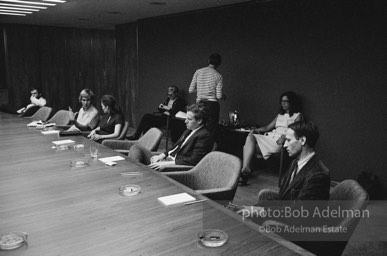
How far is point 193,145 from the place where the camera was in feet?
11.5

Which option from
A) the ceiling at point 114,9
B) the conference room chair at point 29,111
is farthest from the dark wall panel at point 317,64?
the conference room chair at point 29,111

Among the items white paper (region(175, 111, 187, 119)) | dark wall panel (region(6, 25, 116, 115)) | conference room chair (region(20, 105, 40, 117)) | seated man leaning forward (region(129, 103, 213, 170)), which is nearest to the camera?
seated man leaning forward (region(129, 103, 213, 170))

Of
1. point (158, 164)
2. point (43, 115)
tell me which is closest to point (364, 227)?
point (158, 164)

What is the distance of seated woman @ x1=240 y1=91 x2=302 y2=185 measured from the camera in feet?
16.5

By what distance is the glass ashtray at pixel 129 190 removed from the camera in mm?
2189

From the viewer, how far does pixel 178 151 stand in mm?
3693

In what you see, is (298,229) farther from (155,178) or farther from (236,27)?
(236,27)

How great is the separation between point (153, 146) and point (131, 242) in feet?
7.87

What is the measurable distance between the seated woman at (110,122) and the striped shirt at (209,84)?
160 centimetres

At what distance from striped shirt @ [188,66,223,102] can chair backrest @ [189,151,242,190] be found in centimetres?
301

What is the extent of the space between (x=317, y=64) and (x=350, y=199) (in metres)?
3.46

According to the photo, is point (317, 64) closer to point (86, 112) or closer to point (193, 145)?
point (193, 145)

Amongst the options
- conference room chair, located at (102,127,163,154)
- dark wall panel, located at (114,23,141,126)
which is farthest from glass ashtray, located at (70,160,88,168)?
dark wall panel, located at (114,23,141,126)

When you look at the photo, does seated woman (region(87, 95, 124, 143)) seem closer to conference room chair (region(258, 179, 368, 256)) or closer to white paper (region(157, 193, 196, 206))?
white paper (region(157, 193, 196, 206))
